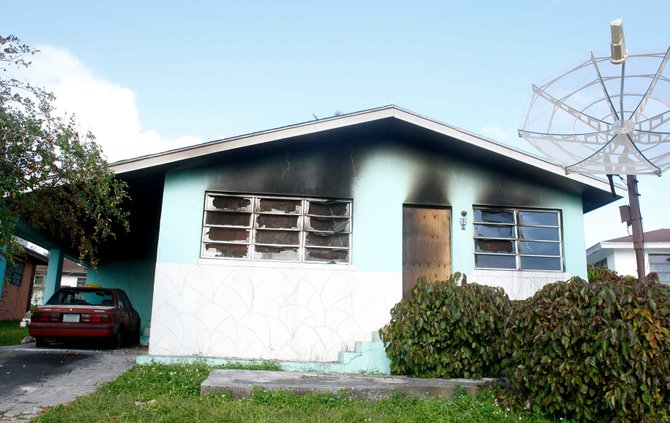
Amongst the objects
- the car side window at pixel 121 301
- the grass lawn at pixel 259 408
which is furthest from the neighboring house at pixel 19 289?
the grass lawn at pixel 259 408

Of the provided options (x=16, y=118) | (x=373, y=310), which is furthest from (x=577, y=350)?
(x=16, y=118)

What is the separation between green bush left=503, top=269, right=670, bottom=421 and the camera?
5602 millimetres

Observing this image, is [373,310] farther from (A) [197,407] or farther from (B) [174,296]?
(A) [197,407]

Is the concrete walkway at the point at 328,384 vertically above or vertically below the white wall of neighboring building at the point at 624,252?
below

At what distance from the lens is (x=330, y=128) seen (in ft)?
30.1

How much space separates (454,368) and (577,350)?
211cm

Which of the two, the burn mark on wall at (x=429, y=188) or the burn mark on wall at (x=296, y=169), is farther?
the burn mark on wall at (x=429, y=188)

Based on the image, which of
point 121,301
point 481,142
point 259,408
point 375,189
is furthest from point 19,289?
point 481,142

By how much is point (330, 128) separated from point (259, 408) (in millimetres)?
4665

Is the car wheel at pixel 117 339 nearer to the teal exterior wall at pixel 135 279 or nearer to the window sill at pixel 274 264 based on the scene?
the window sill at pixel 274 264

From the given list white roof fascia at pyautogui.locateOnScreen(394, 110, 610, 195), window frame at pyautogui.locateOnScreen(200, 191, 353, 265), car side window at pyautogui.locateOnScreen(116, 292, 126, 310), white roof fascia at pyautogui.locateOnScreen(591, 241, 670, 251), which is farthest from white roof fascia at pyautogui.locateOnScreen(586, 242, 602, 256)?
car side window at pyautogui.locateOnScreen(116, 292, 126, 310)

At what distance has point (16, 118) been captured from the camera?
7250 millimetres

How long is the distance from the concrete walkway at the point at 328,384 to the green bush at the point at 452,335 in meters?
0.33

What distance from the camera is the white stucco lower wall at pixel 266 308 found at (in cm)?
897
